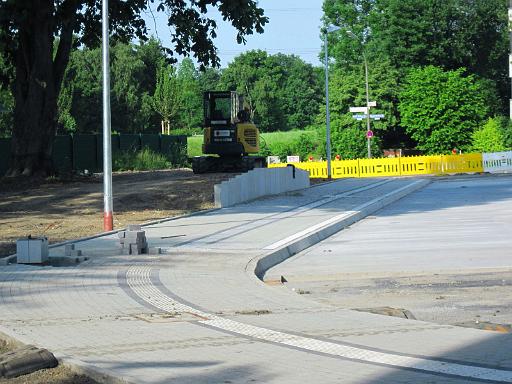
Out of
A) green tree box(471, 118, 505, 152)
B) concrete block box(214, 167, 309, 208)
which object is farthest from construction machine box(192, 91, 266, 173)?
green tree box(471, 118, 505, 152)

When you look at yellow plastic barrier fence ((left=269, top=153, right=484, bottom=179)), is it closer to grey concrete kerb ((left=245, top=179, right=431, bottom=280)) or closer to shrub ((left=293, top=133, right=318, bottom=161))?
shrub ((left=293, top=133, right=318, bottom=161))

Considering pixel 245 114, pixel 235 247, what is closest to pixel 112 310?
pixel 235 247

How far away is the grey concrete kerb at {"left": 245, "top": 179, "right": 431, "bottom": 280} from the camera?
50.4 ft

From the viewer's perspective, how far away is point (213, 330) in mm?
9297

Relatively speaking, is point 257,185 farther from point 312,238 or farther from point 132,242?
point 132,242

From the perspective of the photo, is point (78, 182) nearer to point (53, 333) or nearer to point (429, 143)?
point (53, 333)

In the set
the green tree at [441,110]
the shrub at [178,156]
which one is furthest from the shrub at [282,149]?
the shrub at [178,156]

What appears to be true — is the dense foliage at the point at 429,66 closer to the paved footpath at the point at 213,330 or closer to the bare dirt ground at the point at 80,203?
the bare dirt ground at the point at 80,203

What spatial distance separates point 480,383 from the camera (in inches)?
275

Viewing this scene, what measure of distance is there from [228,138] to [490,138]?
40.5 m

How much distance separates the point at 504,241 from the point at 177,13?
1933 centimetres

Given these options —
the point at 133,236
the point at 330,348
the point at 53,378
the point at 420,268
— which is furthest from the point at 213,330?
the point at 133,236

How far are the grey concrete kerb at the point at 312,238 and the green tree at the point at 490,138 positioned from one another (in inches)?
1707

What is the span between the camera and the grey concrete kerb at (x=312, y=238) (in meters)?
15.4
